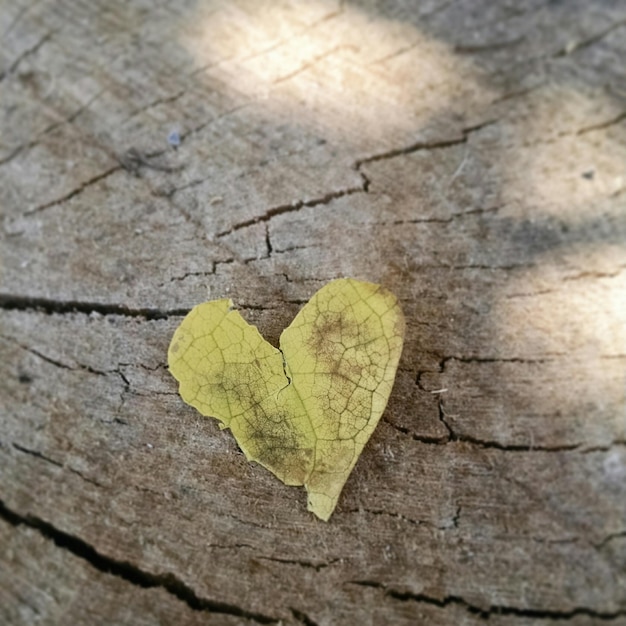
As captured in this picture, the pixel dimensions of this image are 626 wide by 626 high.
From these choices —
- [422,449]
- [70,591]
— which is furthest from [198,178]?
[70,591]

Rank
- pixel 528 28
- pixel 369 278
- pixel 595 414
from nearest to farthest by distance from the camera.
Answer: pixel 595 414
pixel 369 278
pixel 528 28

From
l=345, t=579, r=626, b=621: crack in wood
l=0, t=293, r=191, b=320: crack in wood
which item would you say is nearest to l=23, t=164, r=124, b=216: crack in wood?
l=0, t=293, r=191, b=320: crack in wood

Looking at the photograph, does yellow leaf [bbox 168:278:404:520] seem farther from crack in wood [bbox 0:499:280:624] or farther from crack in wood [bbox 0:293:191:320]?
crack in wood [bbox 0:499:280:624]

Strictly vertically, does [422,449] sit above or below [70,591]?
above

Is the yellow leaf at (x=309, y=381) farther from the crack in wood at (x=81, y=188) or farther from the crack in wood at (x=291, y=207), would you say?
the crack in wood at (x=81, y=188)

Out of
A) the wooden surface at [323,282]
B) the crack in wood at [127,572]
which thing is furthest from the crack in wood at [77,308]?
the crack in wood at [127,572]

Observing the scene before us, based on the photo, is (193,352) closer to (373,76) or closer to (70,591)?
(70,591)

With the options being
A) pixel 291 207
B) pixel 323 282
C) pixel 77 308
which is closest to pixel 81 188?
pixel 77 308

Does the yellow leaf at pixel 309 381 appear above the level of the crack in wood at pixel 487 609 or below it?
above
